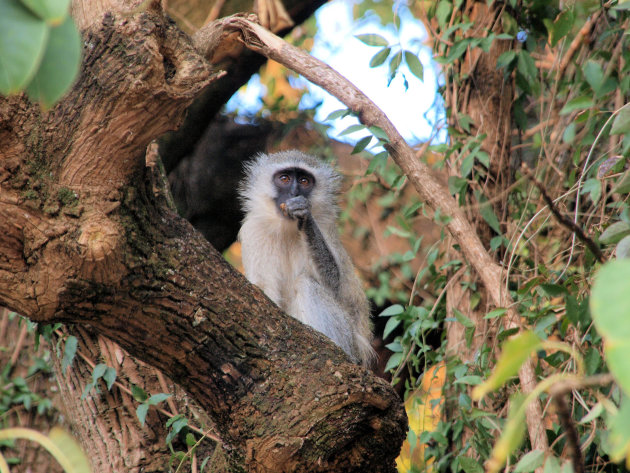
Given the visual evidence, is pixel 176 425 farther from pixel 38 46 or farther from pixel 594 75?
pixel 38 46

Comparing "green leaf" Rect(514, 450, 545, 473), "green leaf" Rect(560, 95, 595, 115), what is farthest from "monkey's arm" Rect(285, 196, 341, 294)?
"green leaf" Rect(514, 450, 545, 473)

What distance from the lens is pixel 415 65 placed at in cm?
312

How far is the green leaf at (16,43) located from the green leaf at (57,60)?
0.04 meters

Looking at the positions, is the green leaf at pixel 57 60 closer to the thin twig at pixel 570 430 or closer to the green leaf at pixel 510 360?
the green leaf at pixel 510 360

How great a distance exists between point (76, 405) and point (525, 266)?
2660 mm

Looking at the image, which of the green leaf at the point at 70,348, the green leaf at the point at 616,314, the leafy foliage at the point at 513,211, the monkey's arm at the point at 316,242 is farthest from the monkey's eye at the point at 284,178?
the green leaf at the point at 616,314

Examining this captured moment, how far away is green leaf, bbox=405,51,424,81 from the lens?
3107 millimetres

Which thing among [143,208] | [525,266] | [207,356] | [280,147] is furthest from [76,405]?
[280,147]

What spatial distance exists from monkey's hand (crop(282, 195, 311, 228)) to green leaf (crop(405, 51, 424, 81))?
4.35ft

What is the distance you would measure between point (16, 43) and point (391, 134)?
2357 mm

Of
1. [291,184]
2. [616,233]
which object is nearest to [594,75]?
[616,233]

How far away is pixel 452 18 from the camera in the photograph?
→ 3979 mm

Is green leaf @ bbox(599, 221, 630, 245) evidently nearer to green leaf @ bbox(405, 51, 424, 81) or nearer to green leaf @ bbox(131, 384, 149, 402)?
green leaf @ bbox(405, 51, 424, 81)

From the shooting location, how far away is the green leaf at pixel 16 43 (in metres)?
0.77
